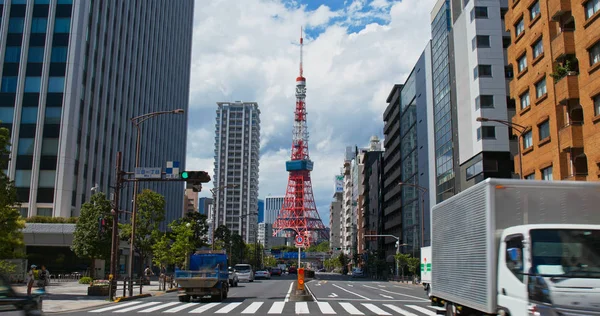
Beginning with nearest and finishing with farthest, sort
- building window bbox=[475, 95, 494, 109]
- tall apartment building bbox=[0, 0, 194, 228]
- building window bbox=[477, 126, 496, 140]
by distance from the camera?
building window bbox=[477, 126, 496, 140]
building window bbox=[475, 95, 494, 109]
tall apartment building bbox=[0, 0, 194, 228]

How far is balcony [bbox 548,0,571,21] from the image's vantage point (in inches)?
1296

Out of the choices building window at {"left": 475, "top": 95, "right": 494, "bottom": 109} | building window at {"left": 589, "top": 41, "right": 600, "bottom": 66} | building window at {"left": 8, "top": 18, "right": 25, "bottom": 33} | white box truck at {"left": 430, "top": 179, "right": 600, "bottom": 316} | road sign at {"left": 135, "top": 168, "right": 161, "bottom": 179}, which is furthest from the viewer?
building window at {"left": 8, "top": 18, "right": 25, "bottom": 33}

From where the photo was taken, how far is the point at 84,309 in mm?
21500

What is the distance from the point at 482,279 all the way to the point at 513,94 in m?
32.7

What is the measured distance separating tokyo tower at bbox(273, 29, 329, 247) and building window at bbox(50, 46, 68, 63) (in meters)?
118

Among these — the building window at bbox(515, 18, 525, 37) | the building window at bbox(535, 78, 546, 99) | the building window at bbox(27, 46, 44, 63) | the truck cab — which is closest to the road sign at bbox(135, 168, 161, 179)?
the truck cab

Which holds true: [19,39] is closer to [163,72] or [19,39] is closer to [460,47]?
[163,72]

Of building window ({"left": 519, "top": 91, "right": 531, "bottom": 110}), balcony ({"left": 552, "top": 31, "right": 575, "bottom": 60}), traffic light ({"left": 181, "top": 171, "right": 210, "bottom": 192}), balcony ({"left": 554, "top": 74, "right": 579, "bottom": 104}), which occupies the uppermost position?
Result: balcony ({"left": 552, "top": 31, "right": 575, "bottom": 60})

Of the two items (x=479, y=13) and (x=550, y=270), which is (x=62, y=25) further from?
(x=550, y=270)

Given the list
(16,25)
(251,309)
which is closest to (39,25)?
(16,25)

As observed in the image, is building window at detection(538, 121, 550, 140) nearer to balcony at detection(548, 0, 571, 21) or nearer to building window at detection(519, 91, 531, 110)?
building window at detection(519, 91, 531, 110)

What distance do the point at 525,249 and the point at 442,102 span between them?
2315 inches

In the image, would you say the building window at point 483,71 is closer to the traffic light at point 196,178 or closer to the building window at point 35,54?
the traffic light at point 196,178

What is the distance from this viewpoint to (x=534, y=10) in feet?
123
